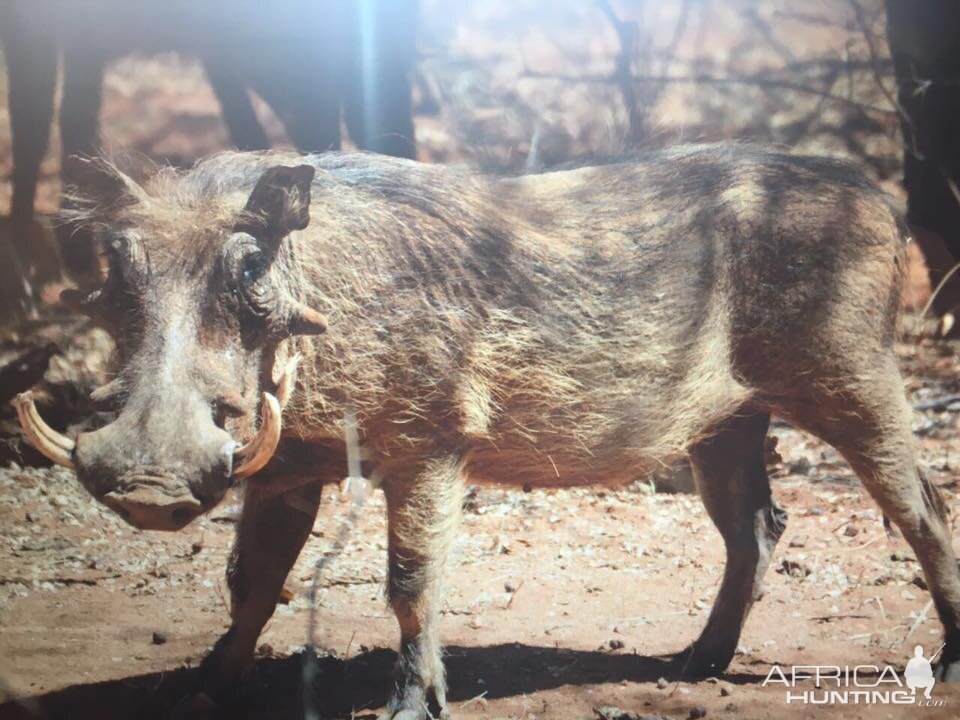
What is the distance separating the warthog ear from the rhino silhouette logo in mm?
1675

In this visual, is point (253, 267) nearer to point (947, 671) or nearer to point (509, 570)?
point (509, 570)

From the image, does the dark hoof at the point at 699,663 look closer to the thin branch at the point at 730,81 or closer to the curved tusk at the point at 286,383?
the curved tusk at the point at 286,383

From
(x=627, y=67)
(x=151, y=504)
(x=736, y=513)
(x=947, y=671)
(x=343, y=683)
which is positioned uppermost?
(x=627, y=67)

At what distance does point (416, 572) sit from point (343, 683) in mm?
338

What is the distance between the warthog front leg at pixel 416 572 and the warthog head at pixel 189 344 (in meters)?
0.39

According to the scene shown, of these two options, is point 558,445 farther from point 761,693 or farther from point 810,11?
point 810,11

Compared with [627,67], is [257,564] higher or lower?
lower

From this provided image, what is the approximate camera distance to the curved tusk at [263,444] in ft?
6.45

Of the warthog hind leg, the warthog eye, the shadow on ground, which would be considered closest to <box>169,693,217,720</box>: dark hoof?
the shadow on ground

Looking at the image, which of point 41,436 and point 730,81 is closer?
point 41,436

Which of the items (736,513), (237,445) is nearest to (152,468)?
(237,445)

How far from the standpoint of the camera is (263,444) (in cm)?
197

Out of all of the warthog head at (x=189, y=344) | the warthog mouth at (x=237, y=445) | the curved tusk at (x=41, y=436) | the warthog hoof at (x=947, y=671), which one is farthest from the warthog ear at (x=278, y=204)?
the warthog hoof at (x=947, y=671)

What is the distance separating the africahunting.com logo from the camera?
2.53 m
